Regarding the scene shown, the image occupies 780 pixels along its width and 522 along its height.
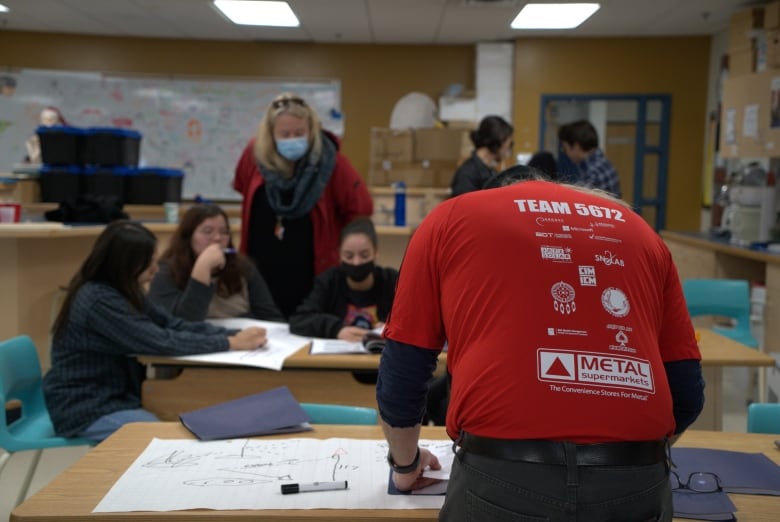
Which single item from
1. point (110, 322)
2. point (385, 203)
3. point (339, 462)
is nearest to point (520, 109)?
point (385, 203)

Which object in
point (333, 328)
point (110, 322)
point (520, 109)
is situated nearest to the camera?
point (110, 322)

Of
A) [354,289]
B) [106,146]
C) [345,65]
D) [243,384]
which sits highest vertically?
[345,65]

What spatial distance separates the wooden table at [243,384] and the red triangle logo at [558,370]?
1381 millimetres

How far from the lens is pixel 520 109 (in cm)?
772

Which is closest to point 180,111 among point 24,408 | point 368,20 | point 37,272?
point 368,20

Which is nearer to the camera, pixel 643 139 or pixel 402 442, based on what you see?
pixel 402 442

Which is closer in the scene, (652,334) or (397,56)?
(652,334)

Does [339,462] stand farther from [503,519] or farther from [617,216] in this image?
[617,216]

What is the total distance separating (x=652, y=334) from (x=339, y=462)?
0.69 meters

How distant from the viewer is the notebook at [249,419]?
165 cm

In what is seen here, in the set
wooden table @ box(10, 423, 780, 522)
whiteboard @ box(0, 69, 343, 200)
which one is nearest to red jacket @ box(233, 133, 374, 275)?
wooden table @ box(10, 423, 780, 522)

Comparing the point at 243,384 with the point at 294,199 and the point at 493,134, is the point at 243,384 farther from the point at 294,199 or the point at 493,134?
the point at 493,134

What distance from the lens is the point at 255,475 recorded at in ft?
4.64

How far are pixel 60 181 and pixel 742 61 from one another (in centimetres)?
519
